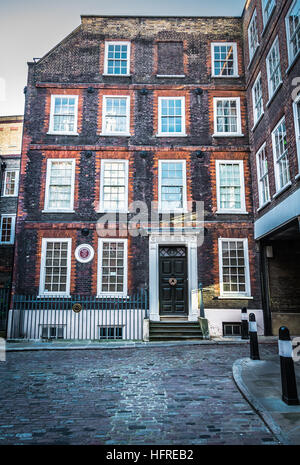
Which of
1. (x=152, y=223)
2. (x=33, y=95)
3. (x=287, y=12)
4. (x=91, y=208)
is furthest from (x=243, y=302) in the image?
(x=33, y=95)

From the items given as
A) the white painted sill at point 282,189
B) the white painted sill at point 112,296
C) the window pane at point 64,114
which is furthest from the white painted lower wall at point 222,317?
the window pane at point 64,114

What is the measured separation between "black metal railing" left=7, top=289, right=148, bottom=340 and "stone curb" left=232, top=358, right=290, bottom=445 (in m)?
5.75

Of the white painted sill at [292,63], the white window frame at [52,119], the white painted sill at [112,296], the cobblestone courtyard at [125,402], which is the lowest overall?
the cobblestone courtyard at [125,402]

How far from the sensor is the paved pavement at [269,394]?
3803 millimetres

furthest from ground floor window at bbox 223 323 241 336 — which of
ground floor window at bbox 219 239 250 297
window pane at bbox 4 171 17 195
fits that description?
window pane at bbox 4 171 17 195

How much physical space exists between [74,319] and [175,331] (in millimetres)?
3850

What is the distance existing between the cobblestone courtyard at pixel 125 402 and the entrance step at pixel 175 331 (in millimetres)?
2696

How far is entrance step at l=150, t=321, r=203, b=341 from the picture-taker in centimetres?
1104

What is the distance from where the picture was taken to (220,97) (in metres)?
14.4

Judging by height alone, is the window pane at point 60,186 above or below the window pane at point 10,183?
below

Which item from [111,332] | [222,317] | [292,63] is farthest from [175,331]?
[292,63]

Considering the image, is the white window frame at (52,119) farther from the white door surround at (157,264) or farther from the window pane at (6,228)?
the window pane at (6,228)
